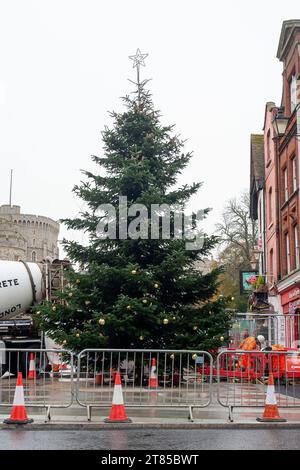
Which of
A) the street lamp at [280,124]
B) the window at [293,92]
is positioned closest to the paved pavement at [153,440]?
the window at [293,92]

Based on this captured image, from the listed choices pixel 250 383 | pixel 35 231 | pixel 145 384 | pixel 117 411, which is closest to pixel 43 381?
pixel 145 384

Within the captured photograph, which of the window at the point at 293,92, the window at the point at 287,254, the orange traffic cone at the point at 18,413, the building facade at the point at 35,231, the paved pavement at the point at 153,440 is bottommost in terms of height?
the paved pavement at the point at 153,440

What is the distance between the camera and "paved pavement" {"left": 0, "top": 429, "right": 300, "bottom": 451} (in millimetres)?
7859

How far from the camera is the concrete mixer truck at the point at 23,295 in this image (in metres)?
19.1

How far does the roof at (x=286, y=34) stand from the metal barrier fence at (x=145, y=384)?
53.5 feet

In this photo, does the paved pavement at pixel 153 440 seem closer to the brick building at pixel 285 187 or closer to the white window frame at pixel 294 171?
the brick building at pixel 285 187

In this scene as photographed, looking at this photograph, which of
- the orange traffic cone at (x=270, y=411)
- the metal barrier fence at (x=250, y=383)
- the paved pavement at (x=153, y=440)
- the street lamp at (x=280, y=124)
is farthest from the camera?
the street lamp at (x=280, y=124)

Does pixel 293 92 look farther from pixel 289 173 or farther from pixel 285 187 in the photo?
pixel 285 187

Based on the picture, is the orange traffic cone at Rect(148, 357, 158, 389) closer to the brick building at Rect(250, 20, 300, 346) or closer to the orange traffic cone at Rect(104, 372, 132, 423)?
the orange traffic cone at Rect(104, 372, 132, 423)

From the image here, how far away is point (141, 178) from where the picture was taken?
16.8 metres

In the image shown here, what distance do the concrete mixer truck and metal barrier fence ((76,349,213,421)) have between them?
150 inches

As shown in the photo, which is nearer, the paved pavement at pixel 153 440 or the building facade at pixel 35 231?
the paved pavement at pixel 153 440

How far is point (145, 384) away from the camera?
609 inches
